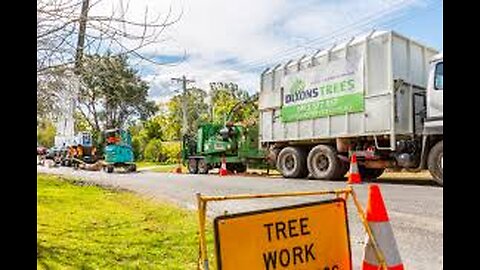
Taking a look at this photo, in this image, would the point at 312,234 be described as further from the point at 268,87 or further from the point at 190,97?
the point at 190,97

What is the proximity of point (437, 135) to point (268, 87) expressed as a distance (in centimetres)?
607

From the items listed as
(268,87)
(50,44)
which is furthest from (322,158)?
(50,44)

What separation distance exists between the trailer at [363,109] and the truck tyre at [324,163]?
2cm

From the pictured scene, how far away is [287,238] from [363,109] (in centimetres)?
933

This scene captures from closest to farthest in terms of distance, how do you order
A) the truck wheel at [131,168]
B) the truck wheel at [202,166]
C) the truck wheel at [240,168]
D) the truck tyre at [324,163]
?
the truck tyre at [324,163] → the truck wheel at [240,168] → the truck wheel at [202,166] → the truck wheel at [131,168]

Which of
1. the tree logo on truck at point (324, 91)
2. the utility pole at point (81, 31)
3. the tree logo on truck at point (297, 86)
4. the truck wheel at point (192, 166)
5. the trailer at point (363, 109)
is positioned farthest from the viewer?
the truck wheel at point (192, 166)

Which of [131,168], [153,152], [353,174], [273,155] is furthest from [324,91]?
[153,152]

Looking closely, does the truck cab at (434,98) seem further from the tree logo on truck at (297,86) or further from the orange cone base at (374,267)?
the orange cone base at (374,267)

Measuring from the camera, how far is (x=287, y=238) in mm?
2699

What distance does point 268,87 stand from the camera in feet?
→ 49.1

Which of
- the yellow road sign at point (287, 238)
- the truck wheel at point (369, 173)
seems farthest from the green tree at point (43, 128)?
the truck wheel at point (369, 173)

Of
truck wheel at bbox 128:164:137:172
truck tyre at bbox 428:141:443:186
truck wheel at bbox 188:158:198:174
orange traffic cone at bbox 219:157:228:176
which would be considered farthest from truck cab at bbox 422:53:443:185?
truck wheel at bbox 128:164:137:172

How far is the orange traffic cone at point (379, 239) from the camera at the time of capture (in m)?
3.08
